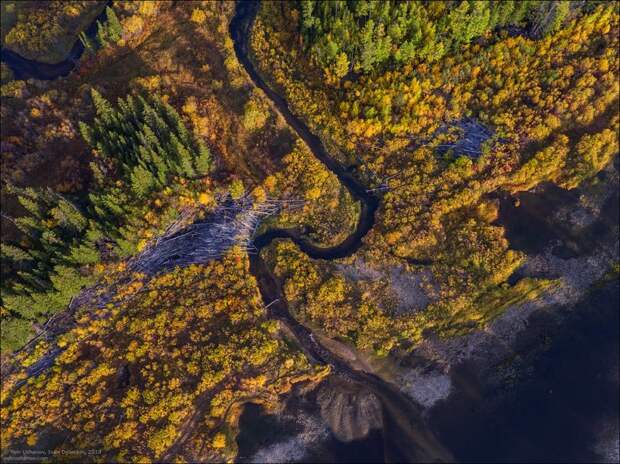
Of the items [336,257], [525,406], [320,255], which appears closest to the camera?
[525,406]

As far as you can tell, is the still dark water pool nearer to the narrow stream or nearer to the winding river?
the narrow stream

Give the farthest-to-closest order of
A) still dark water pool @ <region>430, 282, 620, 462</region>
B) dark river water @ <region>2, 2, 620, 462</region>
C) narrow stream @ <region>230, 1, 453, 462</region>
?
1. narrow stream @ <region>230, 1, 453, 462</region>
2. dark river water @ <region>2, 2, 620, 462</region>
3. still dark water pool @ <region>430, 282, 620, 462</region>

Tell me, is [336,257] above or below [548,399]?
above

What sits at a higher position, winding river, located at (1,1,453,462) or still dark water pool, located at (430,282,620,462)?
winding river, located at (1,1,453,462)

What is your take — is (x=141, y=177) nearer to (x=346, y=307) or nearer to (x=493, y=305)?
(x=346, y=307)

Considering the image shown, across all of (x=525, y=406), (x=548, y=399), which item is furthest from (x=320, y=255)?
(x=548, y=399)

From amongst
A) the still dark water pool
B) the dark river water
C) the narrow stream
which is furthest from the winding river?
the still dark water pool

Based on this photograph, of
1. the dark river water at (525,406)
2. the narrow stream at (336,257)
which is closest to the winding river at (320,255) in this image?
the narrow stream at (336,257)

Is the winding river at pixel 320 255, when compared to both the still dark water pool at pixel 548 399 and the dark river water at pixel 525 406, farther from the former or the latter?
the still dark water pool at pixel 548 399

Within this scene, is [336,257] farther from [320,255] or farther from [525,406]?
[525,406]

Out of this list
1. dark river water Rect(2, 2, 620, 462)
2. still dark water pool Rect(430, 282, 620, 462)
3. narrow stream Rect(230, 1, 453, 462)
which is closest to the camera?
still dark water pool Rect(430, 282, 620, 462)
